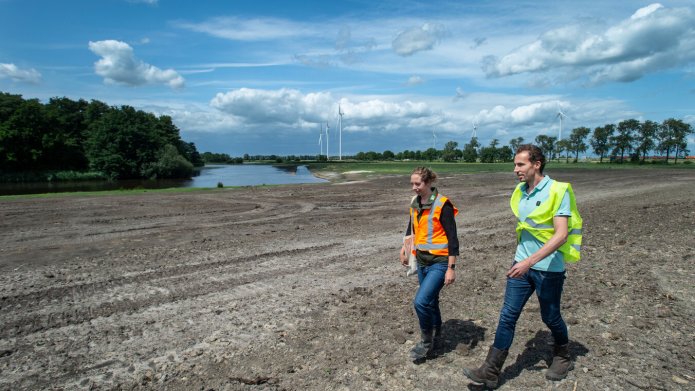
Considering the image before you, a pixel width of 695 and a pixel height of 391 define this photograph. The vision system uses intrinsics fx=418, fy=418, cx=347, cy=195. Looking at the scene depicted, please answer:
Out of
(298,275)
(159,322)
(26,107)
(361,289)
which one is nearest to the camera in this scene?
(159,322)

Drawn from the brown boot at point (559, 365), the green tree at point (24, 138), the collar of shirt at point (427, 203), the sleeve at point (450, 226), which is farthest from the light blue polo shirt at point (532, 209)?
the green tree at point (24, 138)

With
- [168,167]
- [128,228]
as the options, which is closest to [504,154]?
[168,167]

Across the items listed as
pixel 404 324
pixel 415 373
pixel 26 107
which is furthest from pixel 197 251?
pixel 26 107

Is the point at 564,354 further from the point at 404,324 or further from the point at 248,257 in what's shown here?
the point at 248,257

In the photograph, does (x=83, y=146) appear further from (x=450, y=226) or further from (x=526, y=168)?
(x=526, y=168)

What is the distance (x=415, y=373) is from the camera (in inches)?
180

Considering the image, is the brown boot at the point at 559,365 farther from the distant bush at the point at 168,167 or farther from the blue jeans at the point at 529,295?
the distant bush at the point at 168,167

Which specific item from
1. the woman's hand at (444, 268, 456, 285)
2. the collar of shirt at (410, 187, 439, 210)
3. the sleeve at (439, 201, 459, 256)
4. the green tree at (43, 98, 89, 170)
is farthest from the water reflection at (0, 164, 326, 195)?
the woman's hand at (444, 268, 456, 285)

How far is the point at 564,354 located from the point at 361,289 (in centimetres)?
365

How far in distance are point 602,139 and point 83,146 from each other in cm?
13567

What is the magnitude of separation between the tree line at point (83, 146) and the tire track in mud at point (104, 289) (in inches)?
2820

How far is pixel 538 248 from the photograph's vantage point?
3971 mm

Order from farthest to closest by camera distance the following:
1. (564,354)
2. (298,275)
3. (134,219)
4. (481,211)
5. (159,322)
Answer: (481,211), (134,219), (298,275), (159,322), (564,354)

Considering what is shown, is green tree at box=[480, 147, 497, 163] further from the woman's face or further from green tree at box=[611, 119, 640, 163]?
the woman's face
